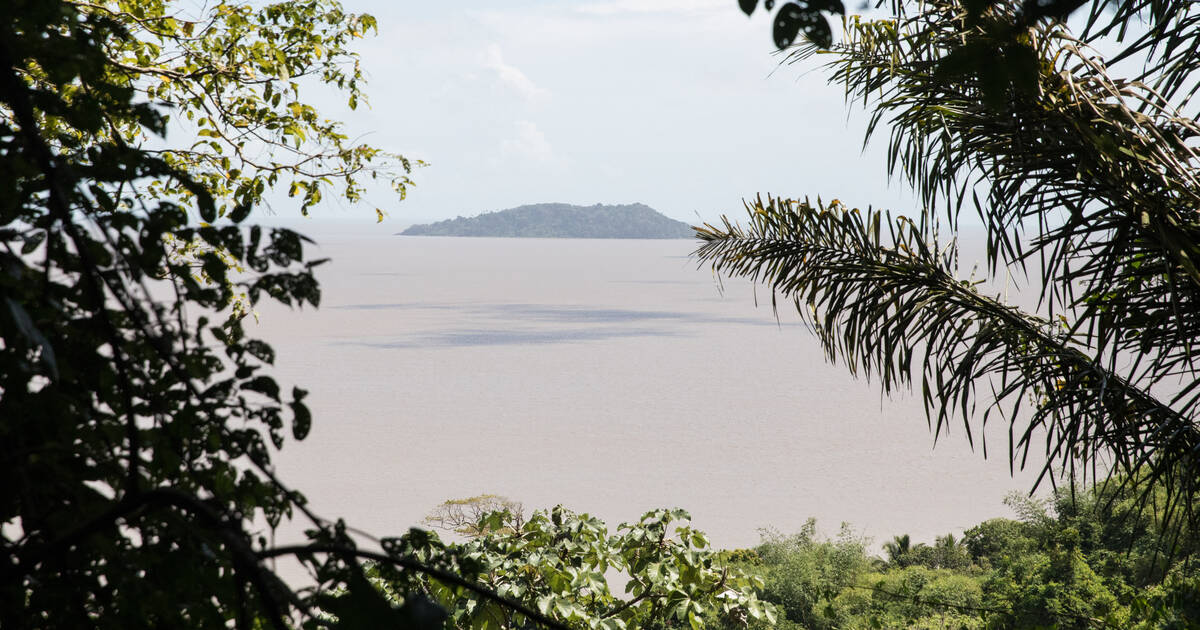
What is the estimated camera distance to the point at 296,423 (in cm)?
93

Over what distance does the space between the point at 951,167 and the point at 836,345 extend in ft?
3.29

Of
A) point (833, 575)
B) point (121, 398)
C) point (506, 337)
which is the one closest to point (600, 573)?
point (121, 398)

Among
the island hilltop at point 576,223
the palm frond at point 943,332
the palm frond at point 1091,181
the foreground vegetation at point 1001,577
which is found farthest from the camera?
the island hilltop at point 576,223

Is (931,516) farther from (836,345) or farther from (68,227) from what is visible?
(68,227)

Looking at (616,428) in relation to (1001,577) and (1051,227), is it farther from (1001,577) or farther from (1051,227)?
(1051,227)

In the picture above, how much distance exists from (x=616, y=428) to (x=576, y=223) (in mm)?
76073

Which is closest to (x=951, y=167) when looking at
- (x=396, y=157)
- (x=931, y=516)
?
(x=396, y=157)

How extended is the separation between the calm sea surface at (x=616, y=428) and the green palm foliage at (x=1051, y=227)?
36.2 inches

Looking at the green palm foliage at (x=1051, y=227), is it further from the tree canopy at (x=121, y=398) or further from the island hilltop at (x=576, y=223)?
the island hilltop at (x=576, y=223)

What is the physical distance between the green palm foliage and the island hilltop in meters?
80.0

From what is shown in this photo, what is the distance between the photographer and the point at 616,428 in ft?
46.6

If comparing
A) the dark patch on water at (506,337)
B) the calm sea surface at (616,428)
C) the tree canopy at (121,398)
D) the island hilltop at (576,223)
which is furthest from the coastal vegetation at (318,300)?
the island hilltop at (576,223)

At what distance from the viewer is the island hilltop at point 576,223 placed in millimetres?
84875

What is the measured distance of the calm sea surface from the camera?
1059 cm
